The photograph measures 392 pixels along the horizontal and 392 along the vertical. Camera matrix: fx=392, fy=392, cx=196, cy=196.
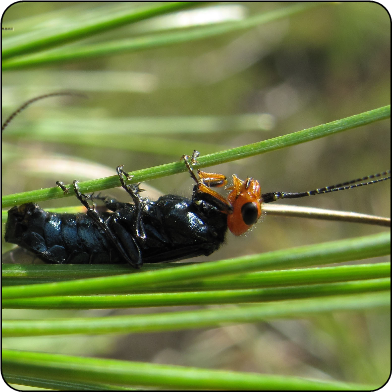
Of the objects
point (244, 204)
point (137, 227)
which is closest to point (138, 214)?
point (137, 227)

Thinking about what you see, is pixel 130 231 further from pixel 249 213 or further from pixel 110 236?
pixel 249 213

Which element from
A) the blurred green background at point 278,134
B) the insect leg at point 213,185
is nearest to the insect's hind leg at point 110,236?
the insect leg at point 213,185

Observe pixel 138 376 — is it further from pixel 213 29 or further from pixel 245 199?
pixel 213 29

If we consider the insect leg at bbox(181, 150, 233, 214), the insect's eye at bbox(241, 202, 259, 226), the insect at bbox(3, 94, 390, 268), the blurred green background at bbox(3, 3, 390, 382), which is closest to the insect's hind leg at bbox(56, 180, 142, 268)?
the insect at bbox(3, 94, 390, 268)

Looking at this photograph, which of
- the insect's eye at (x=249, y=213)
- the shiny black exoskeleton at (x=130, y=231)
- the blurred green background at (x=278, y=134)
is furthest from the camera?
the blurred green background at (x=278, y=134)

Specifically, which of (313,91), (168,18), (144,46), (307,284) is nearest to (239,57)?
(313,91)

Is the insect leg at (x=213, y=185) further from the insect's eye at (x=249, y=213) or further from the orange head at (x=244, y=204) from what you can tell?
the insect's eye at (x=249, y=213)

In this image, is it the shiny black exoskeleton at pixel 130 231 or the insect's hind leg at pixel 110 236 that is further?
the shiny black exoskeleton at pixel 130 231

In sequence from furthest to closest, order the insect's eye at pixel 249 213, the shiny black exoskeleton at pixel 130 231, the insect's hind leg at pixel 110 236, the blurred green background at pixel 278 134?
1. the blurred green background at pixel 278 134
2. the shiny black exoskeleton at pixel 130 231
3. the insect's hind leg at pixel 110 236
4. the insect's eye at pixel 249 213
